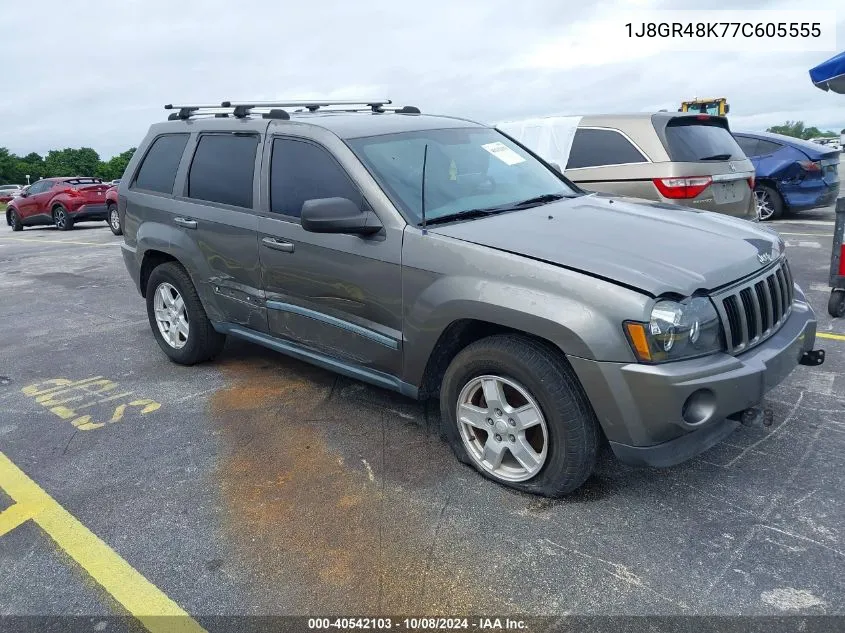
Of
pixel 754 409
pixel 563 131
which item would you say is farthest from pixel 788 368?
pixel 563 131

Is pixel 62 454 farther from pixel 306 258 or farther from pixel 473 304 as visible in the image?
Answer: pixel 473 304

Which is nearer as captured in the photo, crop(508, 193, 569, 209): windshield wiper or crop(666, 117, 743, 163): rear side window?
crop(508, 193, 569, 209): windshield wiper

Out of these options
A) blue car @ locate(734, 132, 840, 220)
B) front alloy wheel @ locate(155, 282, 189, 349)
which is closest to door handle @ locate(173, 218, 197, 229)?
front alloy wheel @ locate(155, 282, 189, 349)

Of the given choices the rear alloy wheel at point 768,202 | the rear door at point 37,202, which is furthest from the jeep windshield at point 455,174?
the rear door at point 37,202

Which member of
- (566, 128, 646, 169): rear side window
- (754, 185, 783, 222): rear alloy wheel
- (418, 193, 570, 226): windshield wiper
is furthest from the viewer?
(754, 185, 783, 222): rear alloy wheel

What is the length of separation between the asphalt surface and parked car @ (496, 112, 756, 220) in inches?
108

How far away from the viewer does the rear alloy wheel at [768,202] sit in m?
11.5

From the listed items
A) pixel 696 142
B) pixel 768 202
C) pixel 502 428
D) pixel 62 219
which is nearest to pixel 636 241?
pixel 502 428

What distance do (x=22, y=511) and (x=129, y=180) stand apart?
2947 millimetres

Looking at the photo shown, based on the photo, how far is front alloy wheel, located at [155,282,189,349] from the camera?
5.11 meters

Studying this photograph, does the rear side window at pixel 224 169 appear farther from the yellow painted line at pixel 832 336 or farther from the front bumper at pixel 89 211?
the front bumper at pixel 89 211

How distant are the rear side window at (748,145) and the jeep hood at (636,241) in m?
8.59

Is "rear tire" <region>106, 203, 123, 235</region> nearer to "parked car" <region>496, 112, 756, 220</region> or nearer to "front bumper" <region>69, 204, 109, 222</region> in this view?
"front bumper" <region>69, 204, 109, 222</region>

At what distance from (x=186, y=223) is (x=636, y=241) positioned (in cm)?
304
